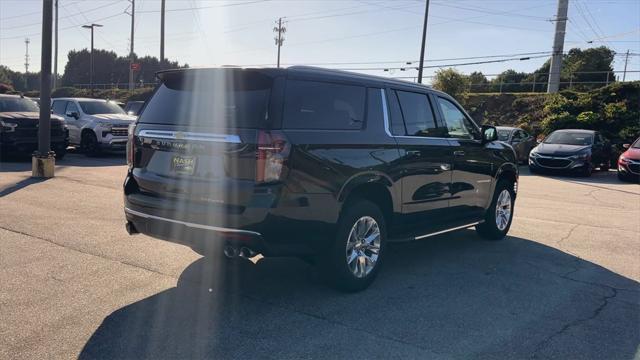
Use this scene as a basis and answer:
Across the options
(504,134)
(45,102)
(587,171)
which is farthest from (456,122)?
(504,134)

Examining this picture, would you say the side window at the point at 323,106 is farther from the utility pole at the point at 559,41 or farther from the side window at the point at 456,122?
the utility pole at the point at 559,41

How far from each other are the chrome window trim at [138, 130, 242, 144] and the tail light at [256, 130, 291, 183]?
20 cm

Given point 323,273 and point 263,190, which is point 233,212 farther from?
point 323,273

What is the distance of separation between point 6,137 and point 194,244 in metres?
12.3

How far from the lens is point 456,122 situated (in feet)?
22.0

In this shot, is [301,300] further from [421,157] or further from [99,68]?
[99,68]

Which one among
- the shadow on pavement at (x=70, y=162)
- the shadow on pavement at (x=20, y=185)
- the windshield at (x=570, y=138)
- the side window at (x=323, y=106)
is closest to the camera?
the side window at (x=323, y=106)

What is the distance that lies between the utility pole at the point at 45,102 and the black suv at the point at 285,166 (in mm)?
7643

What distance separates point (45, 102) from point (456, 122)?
9022mm

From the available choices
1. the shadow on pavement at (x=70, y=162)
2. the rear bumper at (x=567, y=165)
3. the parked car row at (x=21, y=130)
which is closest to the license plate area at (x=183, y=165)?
the shadow on pavement at (x=70, y=162)

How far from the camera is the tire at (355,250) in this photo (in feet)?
15.9

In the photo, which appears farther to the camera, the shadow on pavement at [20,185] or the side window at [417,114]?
the shadow on pavement at [20,185]

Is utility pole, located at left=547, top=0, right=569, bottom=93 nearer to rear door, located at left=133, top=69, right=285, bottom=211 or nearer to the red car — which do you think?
the red car

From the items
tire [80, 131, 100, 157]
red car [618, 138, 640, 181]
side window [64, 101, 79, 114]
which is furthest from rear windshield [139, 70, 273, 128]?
red car [618, 138, 640, 181]
